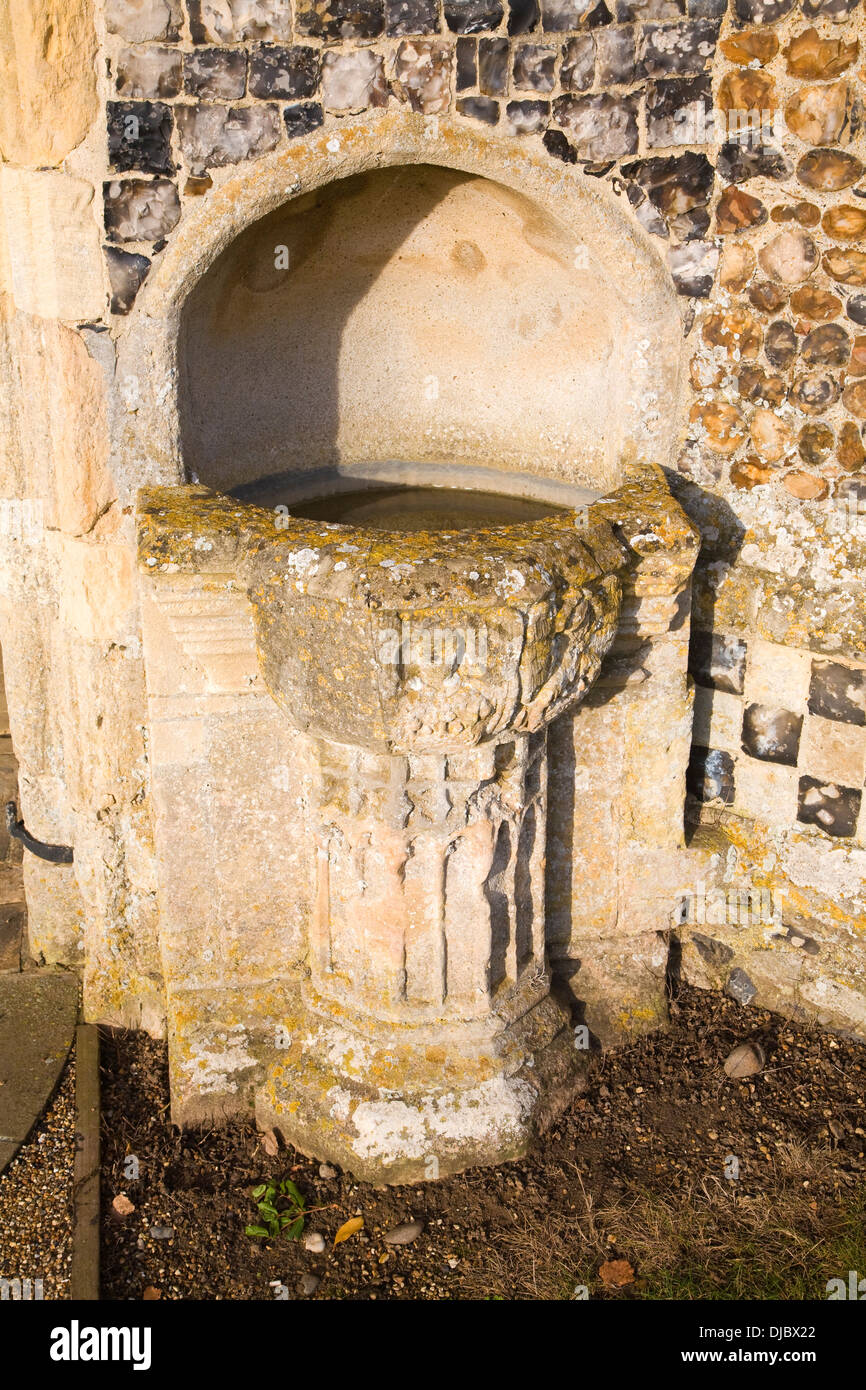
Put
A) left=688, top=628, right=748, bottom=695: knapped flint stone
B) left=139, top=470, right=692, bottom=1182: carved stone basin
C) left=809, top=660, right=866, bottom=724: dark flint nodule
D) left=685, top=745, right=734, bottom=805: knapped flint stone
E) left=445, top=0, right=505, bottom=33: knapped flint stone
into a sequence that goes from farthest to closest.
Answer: left=685, top=745, right=734, bottom=805: knapped flint stone < left=688, top=628, right=748, bottom=695: knapped flint stone < left=809, top=660, right=866, bottom=724: dark flint nodule < left=445, top=0, right=505, bottom=33: knapped flint stone < left=139, top=470, right=692, bottom=1182: carved stone basin

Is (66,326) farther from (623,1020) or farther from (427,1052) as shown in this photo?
(623,1020)

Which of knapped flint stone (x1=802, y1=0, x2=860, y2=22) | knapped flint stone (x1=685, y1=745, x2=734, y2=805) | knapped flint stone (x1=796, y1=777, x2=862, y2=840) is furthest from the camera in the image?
knapped flint stone (x1=685, y1=745, x2=734, y2=805)

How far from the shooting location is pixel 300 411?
423cm

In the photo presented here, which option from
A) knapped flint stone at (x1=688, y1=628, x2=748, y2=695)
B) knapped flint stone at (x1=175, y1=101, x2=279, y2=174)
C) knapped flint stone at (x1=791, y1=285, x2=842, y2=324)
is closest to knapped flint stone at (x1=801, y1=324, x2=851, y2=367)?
knapped flint stone at (x1=791, y1=285, x2=842, y2=324)

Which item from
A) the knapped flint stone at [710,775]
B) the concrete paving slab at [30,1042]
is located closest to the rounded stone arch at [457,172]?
the knapped flint stone at [710,775]

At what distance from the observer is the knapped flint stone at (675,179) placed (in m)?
3.44

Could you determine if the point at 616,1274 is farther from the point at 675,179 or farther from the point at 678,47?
the point at 678,47

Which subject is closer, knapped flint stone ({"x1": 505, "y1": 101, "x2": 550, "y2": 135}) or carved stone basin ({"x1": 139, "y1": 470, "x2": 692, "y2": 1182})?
carved stone basin ({"x1": 139, "y1": 470, "x2": 692, "y2": 1182})

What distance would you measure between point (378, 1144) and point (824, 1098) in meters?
1.28

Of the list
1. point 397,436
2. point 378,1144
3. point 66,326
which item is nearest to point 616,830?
point 378,1144

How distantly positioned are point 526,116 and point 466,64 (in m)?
0.19

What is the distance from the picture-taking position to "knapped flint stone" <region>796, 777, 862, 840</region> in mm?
3822

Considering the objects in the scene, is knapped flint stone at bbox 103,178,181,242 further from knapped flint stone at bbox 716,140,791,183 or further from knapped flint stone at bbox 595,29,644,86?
knapped flint stone at bbox 716,140,791,183

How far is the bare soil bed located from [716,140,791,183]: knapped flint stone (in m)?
2.44
